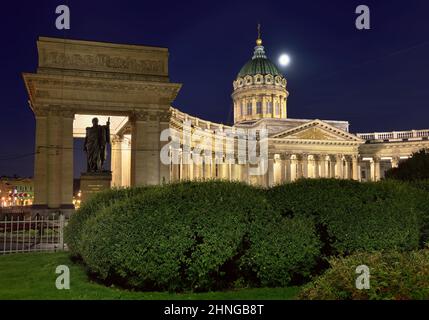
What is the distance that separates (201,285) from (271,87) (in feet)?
280

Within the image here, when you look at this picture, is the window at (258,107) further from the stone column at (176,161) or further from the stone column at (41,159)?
the stone column at (41,159)

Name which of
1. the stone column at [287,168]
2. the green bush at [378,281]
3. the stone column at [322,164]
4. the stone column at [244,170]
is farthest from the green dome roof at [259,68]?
the green bush at [378,281]

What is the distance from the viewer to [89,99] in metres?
34.3

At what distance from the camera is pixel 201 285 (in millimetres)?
10305

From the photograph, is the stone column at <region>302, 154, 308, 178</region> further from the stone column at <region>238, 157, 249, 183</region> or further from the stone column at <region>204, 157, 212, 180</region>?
the stone column at <region>204, 157, 212, 180</region>

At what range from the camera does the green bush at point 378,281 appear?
7.45 m

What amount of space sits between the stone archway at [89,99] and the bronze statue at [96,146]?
835 centimetres

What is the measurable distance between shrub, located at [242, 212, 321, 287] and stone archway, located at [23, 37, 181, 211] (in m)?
25.5

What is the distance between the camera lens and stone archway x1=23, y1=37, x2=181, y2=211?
3331 centimetres

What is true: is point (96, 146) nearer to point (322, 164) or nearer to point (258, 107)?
point (322, 164)

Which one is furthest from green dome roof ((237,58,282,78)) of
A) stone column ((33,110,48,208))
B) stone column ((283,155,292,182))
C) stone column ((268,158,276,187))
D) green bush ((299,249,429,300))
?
green bush ((299,249,429,300))

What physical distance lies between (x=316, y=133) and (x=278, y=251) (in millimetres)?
67819

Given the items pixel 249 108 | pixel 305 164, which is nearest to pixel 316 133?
pixel 305 164
